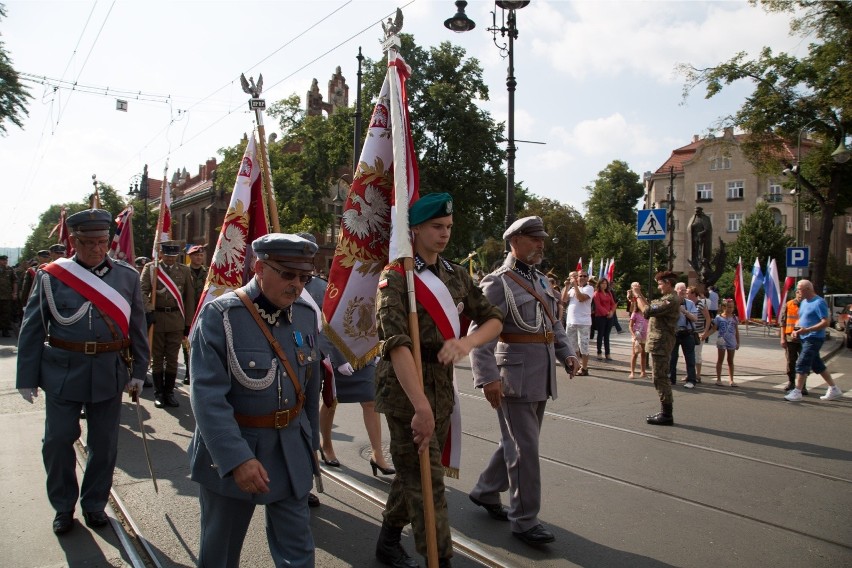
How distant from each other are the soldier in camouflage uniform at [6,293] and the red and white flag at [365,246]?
18.9m

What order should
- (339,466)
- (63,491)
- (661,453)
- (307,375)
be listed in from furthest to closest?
(661,453) < (339,466) < (63,491) < (307,375)

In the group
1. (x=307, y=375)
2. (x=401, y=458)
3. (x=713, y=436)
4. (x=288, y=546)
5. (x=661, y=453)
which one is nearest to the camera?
(x=288, y=546)

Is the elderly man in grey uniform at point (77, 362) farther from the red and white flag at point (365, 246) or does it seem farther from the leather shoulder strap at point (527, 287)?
the leather shoulder strap at point (527, 287)

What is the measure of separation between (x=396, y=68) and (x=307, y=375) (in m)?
1.97

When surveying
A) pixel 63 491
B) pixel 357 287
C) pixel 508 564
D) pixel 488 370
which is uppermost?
pixel 357 287

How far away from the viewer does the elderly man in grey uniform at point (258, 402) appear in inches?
108

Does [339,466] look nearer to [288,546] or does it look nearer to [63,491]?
[63,491]

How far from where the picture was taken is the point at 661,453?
6664mm

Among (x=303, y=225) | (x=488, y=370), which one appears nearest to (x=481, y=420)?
(x=488, y=370)

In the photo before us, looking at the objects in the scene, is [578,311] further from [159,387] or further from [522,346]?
[522,346]

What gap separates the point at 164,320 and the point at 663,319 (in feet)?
22.4

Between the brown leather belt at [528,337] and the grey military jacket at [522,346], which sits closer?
the grey military jacket at [522,346]

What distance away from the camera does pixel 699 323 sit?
478 inches

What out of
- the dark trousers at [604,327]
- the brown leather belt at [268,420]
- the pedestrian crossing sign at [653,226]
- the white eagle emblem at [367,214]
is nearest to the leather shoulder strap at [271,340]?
the brown leather belt at [268,420]
